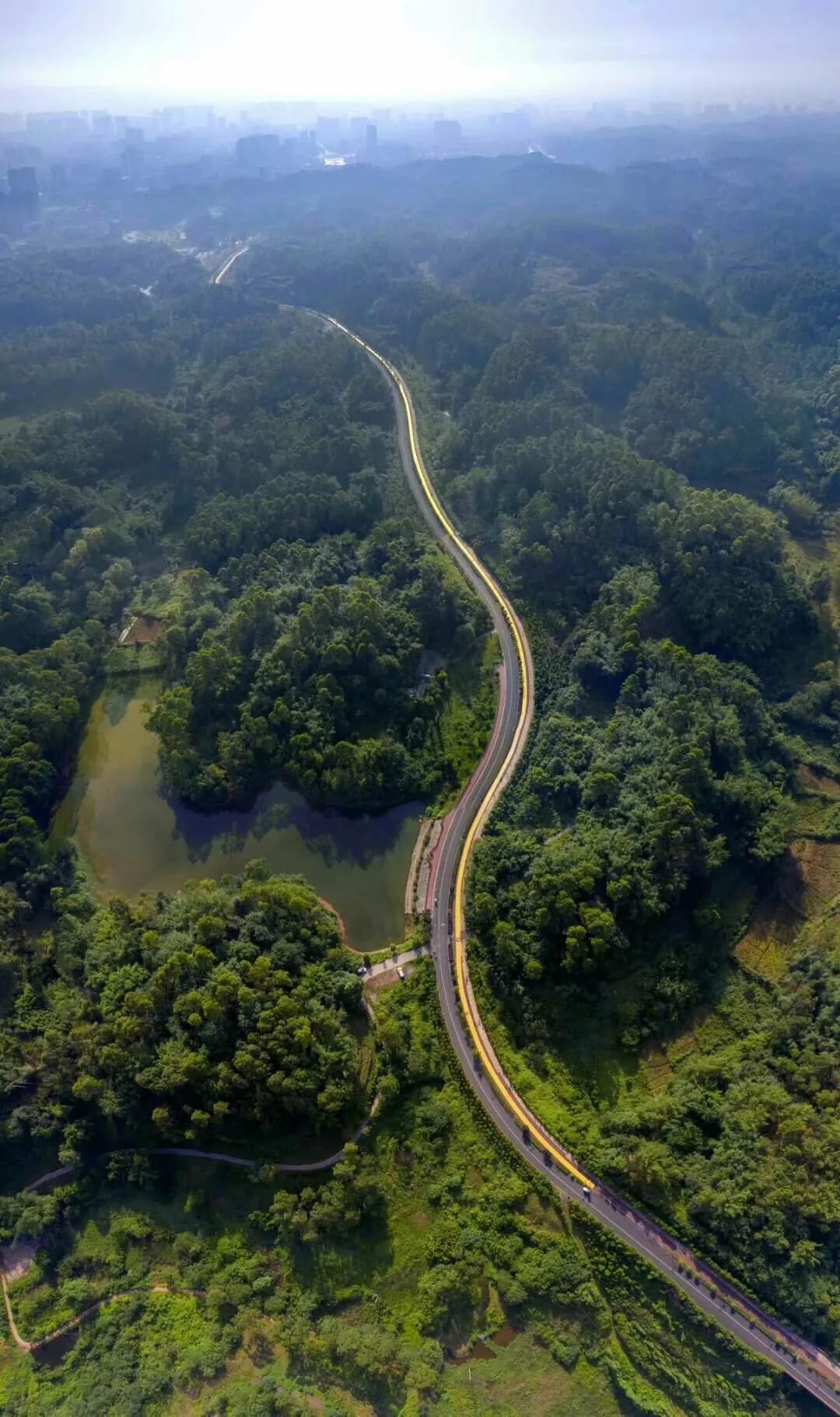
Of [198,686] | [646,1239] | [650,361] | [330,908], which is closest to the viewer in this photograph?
[646,1239]

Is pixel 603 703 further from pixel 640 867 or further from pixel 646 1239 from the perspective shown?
pixel 646 1239

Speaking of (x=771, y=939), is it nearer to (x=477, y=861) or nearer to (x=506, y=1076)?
(x=477, y=861)

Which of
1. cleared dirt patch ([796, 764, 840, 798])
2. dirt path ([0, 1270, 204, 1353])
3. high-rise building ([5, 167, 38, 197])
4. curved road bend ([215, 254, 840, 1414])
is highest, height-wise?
high-rise building ([5, 167, 38, 197])

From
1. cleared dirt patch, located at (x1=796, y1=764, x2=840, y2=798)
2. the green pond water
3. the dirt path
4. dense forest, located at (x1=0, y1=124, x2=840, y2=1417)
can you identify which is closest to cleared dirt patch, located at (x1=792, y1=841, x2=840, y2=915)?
dense forest, located at (x1=0, y1=124, x2=840, y2=1417)

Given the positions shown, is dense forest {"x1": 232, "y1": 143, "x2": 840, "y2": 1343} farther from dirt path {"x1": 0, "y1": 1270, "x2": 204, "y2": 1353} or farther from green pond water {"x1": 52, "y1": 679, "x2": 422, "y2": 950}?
dirt path {"x1": 0, "y1": 1270, "x2": 204, "y2": 1353}

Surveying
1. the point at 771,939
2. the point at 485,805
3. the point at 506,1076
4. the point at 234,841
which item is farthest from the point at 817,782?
the point at 234,841

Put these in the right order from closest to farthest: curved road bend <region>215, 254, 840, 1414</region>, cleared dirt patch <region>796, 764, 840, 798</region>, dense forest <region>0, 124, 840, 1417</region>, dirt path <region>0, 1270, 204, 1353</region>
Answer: curved road bend <region>215, 254, 840, 1414</region> < dense forest <region>0, 124, 840, 1417</region> < dirt path <region>0, 1270, 204, 1353</region> < cleared dirt patch <region>796, 764, 840, 798</region>

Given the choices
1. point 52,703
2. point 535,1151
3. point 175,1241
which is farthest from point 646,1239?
point 52,703
